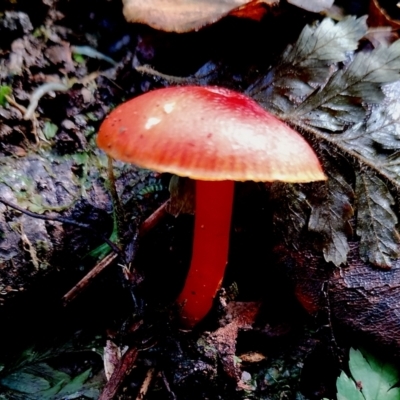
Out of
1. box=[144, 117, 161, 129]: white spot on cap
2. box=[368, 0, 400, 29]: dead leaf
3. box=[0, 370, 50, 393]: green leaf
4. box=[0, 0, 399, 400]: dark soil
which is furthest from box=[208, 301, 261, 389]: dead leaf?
box=[368, 0, 400, 29]: dead leaf

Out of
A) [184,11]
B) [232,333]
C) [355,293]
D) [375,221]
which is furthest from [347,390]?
[184,11]

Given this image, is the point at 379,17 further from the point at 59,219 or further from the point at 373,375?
the point at 59,219

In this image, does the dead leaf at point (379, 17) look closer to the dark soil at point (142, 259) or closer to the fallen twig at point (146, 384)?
the dark soil at point (142, 259)

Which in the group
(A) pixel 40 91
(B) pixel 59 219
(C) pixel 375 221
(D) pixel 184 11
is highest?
(D) pixel 184 11

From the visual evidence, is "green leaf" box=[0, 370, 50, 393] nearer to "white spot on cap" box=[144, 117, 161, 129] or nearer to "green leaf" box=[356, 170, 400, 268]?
"white spot on cap" box=[144, 117, 161, 129]

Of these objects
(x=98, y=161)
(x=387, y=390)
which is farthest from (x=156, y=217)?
(x=387, y=390)

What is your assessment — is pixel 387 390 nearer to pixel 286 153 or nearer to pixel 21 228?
pixel 286 153

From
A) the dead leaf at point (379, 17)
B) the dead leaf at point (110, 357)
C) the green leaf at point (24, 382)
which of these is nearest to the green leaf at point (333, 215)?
the dead leaf at point (110, 357)
